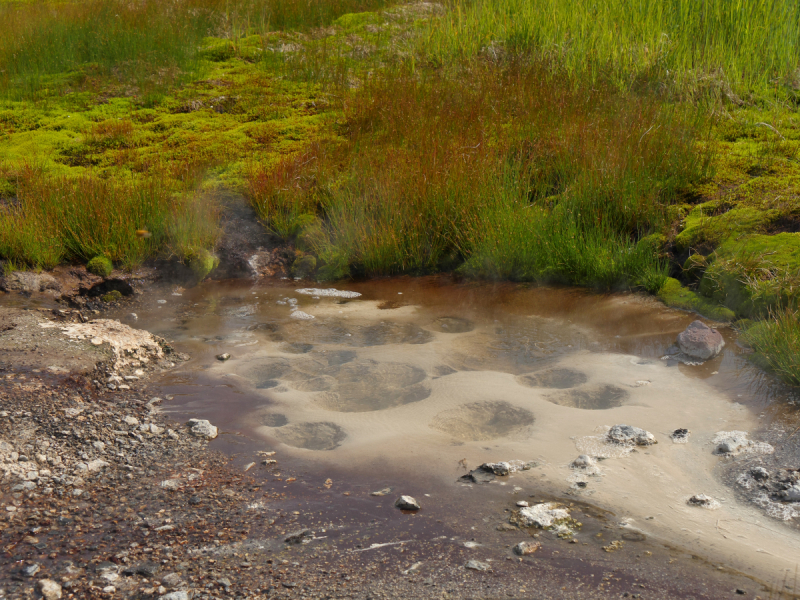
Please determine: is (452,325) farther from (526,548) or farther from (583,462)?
(526,548)

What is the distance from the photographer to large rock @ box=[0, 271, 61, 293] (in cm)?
505

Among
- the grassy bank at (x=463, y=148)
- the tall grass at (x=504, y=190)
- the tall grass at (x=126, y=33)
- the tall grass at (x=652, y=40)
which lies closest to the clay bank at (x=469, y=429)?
the tall grass at (x=504, y=190)

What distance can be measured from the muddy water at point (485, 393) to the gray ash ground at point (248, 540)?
0.56 feet

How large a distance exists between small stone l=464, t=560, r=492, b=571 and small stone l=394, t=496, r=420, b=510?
388 millimetres

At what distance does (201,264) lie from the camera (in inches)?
225

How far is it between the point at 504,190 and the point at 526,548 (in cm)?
390

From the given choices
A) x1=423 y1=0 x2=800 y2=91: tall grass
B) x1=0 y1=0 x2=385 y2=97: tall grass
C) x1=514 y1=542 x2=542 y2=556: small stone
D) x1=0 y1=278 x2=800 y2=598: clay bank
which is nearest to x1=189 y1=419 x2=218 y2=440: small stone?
x1=0 y1=278 x2=800 y2=598: clay bank

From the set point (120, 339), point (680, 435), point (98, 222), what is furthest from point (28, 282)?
point (680, 435)

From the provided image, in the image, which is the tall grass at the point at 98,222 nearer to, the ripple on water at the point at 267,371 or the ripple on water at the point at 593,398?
the ripple on water at the point at 267,371

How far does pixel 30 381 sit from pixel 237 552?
1.91m

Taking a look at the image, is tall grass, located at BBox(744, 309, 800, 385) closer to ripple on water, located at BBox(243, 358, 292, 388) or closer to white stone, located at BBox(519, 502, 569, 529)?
white stone, located at BBox(519, 502, 569, 529)

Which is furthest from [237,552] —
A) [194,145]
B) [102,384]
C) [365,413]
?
[194,145]

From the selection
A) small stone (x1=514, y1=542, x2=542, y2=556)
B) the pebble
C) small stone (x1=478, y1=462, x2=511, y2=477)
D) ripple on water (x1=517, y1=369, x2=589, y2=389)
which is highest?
the pebble

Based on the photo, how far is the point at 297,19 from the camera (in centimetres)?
1130
